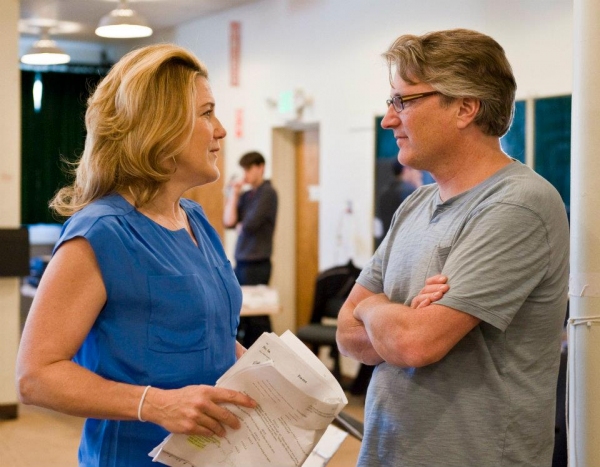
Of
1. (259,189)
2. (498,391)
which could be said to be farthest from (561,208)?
(259,189)

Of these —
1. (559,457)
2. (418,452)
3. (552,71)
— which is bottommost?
(559,457)

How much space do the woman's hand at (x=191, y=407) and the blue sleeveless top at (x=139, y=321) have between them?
11 cm

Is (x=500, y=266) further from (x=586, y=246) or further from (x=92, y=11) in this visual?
(x=92, y=11)

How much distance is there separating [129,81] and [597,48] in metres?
1.10

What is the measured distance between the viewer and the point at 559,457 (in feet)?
11.1

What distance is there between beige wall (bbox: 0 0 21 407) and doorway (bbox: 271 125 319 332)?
342cm

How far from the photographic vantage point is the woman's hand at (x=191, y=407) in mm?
1583

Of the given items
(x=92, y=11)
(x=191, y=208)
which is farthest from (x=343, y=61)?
(x=191, y=208)

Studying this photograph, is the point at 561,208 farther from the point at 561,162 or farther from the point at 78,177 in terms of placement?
the point at 561,162

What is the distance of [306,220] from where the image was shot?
347 inches

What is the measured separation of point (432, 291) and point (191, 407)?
522mm

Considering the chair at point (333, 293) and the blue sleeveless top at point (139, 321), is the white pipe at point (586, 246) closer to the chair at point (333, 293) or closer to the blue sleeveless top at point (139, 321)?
the blue sleeveless top at point (139, 321)

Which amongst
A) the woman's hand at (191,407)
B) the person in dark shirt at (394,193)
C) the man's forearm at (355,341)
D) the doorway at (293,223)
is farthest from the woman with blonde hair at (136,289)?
the doorway at (293,223)

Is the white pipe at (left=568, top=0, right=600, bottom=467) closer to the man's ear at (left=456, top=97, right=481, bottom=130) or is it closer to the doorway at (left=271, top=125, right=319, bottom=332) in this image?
the man's ear at (left=456, top=97, right=481, bottom=130)
